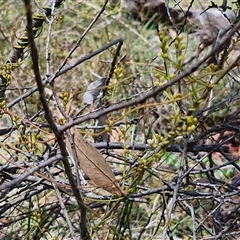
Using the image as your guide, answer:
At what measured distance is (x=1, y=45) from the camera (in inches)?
118

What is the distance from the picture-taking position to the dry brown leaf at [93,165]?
3.34 ft

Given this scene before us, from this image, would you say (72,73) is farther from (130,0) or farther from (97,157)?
(97,157)

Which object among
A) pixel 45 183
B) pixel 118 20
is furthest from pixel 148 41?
pixel 45 183

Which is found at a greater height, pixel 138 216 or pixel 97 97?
pixel 97 97

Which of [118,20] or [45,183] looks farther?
[118,20]

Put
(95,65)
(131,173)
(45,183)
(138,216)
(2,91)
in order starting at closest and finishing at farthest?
(131,173) < (45,183) < (2,91) < (138,216) < (95,65)

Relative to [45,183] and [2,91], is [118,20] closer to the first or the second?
[2,91]

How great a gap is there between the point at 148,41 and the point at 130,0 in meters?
0.52

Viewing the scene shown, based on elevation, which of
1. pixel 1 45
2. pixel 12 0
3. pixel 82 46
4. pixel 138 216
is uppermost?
pixel 12 0

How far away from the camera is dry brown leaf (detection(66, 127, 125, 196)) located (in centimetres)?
102

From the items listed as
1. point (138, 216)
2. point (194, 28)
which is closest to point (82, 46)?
point (194, 28)

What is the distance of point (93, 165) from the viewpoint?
1022 millimetres

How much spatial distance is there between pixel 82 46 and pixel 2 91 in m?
1.85

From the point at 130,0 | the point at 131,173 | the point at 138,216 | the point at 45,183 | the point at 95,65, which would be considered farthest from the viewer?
the point at 130,0
